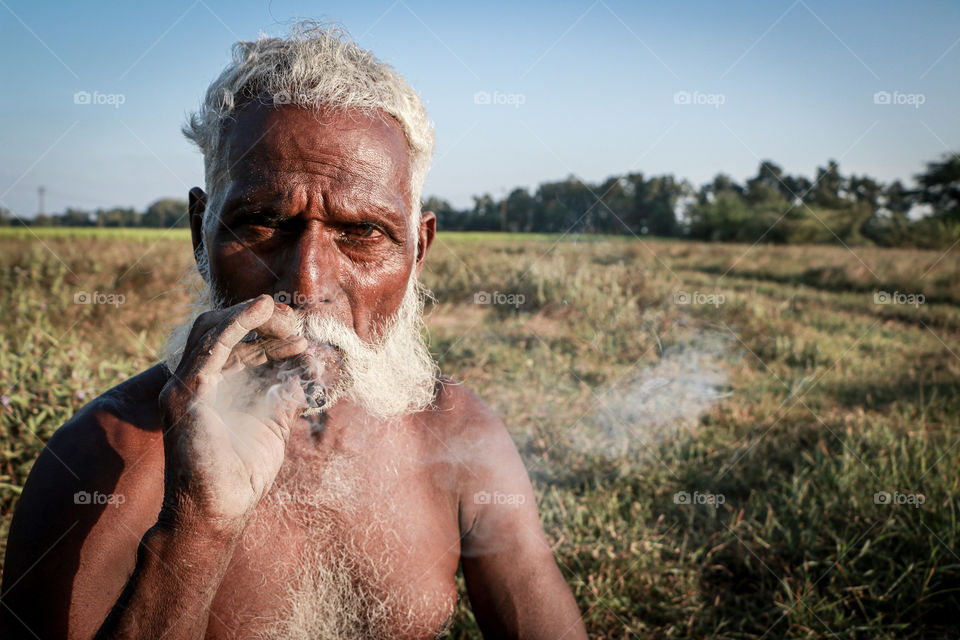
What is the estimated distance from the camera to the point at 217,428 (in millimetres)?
1370

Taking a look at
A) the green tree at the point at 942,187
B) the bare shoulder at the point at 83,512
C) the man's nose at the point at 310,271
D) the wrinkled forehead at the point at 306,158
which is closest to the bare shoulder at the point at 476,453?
the man's nose at the point at 310,271

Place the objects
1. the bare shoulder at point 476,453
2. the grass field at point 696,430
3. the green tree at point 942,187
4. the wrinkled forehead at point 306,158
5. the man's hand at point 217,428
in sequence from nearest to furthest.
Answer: the man's hand at point 217,428 → the wrinkled forehead at point 306,158 → the bare shoulder at point 476,453 → the grass field at point 696,430 → the green tree at point 942,187

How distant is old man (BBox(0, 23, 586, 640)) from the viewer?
1384 mm

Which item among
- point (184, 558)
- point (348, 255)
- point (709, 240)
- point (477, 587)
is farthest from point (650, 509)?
point (709, 240)

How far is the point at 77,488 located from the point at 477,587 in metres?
1.26

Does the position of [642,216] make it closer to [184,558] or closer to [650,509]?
[650,509]

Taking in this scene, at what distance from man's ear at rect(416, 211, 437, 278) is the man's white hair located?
227mm

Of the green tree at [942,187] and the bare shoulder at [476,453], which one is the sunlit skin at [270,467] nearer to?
the bare shoulder at [476,453]

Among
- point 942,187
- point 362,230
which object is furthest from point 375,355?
point 942,187

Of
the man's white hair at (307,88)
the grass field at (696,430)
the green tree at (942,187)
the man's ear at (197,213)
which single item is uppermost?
the green tree at (942,187)

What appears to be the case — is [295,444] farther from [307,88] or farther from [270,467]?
[307,88]

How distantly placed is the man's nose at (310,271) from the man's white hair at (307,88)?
36 centimetres

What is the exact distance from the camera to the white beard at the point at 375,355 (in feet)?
5.98

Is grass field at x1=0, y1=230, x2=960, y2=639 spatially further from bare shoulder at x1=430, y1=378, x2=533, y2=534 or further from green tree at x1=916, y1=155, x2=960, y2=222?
green tree at x1=916, y1=155, x2=960, y2=222
